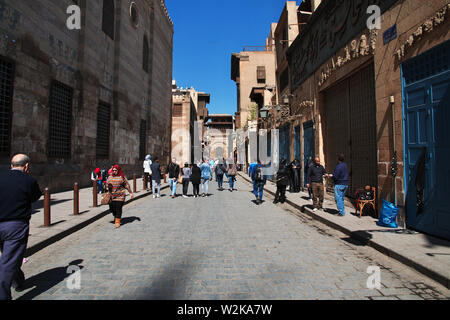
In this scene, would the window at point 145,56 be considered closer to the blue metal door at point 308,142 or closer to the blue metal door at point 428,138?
the blue metal door at point 308,142

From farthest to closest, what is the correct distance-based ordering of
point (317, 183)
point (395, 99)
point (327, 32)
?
point (327, 32) → point (317, 183) → point (395, 99)

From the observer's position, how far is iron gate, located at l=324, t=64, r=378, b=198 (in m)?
8.13

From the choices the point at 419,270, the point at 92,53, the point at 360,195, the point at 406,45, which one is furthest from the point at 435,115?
the point at 92,53

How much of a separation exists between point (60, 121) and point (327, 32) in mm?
12532

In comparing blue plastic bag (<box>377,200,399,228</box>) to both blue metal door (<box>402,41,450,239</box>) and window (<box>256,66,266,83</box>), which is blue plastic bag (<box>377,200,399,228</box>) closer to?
blue metal door (<box>402,41,450,239</box>)

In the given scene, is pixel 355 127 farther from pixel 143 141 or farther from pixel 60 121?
pixel 143 141

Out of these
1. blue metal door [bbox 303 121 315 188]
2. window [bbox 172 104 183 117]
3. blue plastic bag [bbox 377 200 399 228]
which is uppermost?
window [bbox 172 104 183 117]

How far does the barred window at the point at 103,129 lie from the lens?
16.6 metres

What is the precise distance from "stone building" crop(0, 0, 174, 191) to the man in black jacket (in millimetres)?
8302

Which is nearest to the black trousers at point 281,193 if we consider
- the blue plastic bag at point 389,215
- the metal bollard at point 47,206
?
the blue plastic bag at point 389,215

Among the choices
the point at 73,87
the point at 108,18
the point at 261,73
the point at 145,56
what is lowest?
the point at 73,87

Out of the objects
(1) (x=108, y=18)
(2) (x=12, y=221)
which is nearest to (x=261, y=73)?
(1) (x=108, y=18)

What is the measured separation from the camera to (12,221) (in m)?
2.93

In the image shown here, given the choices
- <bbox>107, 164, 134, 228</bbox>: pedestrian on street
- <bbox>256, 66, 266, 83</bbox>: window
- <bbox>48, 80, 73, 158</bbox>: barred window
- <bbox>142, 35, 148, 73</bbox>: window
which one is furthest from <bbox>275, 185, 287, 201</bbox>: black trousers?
<bbox>256, 66, 266, 83</bbox>: window
